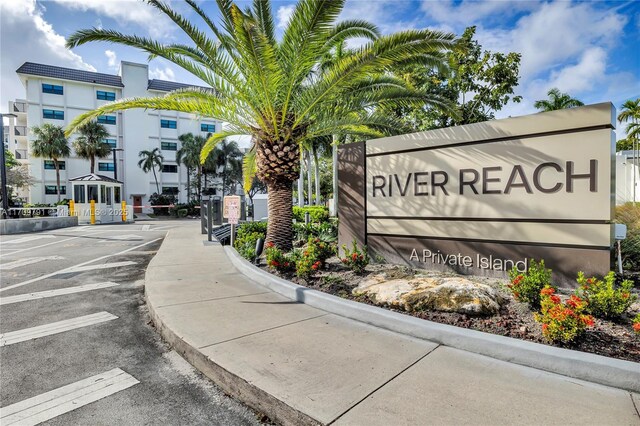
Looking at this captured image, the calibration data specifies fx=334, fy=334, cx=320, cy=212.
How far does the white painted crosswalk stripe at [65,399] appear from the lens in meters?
2.54

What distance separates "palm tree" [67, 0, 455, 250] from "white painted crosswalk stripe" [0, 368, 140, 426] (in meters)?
5.20

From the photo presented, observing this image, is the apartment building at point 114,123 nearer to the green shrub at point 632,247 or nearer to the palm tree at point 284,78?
the palm tree at point 284,78

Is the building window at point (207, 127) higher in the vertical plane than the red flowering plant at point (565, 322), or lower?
higher

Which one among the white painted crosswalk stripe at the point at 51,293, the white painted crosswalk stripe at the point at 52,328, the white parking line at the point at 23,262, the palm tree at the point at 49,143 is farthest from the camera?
the palm tree at the point at 49,143

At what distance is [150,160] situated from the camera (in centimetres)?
4231

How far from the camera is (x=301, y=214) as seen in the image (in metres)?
16.8

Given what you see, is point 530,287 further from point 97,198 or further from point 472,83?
point 97,198

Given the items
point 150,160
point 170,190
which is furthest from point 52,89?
point 170,190

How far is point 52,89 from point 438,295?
51306 millimetres

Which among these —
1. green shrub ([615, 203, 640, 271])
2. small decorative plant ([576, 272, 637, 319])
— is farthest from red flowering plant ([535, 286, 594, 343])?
green shrub ([615, 203, 640, 271])

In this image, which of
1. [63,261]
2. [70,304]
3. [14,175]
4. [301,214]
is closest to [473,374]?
[70,304]

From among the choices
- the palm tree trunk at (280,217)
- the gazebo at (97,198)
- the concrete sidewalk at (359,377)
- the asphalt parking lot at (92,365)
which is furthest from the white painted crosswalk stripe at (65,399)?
the gazebo at (97,198)

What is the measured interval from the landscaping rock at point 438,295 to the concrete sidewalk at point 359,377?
72cm

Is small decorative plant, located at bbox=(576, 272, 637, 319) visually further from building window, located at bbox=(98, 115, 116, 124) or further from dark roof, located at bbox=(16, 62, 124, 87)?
dark roof, located at bbox=(16, 62, 124, 87)
